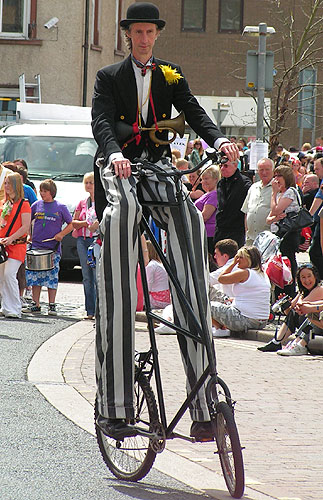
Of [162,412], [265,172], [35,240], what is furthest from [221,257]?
[162,412]

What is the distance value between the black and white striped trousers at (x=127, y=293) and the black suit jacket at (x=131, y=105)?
0.27 metres

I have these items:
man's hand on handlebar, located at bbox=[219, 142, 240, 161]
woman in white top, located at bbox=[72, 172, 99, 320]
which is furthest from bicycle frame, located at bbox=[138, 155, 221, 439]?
woman in white top, located at bbox=[72, 172, 99, 320]

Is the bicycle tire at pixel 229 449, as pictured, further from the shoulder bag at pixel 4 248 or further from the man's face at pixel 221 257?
the shoulder bag at pixel 4 248

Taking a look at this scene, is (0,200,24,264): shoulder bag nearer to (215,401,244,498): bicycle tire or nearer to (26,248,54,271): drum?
(26,248,54,271): drum

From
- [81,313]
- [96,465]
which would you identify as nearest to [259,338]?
[81,313]

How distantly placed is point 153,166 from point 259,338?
6.49m

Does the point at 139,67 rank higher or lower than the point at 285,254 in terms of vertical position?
higher

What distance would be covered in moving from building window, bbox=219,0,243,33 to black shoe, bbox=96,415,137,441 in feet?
160

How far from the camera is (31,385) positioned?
316 inches

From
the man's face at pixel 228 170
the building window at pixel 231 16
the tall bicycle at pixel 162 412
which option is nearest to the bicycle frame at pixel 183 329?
the tall bicycle at pixel 162 412

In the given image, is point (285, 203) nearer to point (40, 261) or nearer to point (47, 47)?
point (40, 261)

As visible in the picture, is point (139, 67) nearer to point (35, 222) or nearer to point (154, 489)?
point (154, 489)

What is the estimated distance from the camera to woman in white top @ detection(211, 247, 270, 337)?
11.5 metres

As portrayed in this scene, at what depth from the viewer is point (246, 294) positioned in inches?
455
